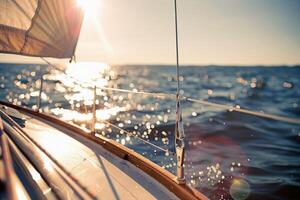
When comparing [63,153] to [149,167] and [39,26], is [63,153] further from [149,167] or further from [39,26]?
[39,26]

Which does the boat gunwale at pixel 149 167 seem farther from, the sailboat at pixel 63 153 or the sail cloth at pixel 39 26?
the sail cloth at pixel 39 26

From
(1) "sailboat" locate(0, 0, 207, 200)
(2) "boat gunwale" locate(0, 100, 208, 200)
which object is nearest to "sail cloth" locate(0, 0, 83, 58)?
(1) "sailboat" locate(0, 0, 207, 200)

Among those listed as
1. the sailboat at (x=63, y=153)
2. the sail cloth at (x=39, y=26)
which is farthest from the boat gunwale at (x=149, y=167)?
the sail cloth at (x=39, y=26)

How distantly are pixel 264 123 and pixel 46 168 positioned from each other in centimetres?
1160

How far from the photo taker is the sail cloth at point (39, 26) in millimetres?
3463

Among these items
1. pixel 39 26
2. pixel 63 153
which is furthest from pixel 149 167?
pixel 39 26

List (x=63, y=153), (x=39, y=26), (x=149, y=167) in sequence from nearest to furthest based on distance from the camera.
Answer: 1. (x=149, y=167)
2. (x=63, y=153)
3. (x=39, y=26)

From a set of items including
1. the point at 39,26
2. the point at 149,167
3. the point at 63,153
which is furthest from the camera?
the point at 39,26

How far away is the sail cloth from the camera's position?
11.4 ft

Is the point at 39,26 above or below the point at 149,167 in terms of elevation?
above

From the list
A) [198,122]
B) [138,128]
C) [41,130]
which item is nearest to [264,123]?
[198,122]

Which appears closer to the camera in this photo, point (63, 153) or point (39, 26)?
point (63, 153)

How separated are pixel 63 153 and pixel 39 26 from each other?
150cm

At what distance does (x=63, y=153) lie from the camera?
3.32 metres
